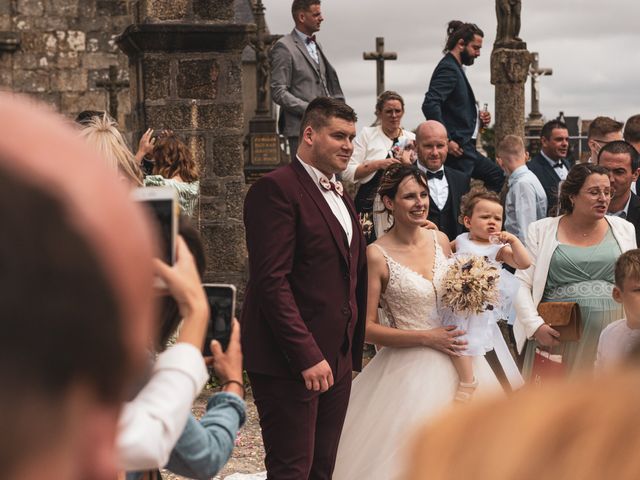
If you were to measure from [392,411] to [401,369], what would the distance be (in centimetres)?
24

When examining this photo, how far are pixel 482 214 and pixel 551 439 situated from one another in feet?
19.2

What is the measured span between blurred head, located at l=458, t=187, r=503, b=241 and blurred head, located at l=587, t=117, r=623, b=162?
2.42m

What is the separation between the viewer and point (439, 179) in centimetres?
738

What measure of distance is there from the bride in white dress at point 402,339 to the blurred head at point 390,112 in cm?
154

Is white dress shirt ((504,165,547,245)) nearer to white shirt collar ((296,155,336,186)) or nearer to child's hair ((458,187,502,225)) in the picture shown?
child's hair ((458,187,502,225))

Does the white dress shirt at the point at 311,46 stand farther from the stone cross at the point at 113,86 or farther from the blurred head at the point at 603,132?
the stone cross at the point at 113,86

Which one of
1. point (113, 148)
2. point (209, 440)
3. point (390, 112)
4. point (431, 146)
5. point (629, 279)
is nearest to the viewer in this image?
point (209, 440)

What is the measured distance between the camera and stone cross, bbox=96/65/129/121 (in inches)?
598

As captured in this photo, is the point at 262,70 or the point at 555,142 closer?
the point at 555,142

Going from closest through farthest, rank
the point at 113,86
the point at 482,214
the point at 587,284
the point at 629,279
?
1. the point at 629,279
2. the point at 587,284
3. the point at 482,214
4. the point at 113,86

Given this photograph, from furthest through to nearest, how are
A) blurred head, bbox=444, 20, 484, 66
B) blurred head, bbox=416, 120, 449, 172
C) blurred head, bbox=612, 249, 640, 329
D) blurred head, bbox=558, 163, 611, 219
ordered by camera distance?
blurred head, bbox=444, 20, 484, 66
blurred head, bbox=416, 120, 449, 172
blurred head, bbox=558, 163, 611, 219
blurred head, bbox=612, 249, 640, 329

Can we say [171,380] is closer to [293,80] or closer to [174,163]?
[174,163]

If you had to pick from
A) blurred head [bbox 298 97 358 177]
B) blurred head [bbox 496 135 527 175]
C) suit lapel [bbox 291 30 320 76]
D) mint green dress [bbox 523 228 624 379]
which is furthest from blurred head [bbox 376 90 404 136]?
blurred head [bbox 298 97 358 177]

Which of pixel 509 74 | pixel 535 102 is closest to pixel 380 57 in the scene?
pixel 509 74
